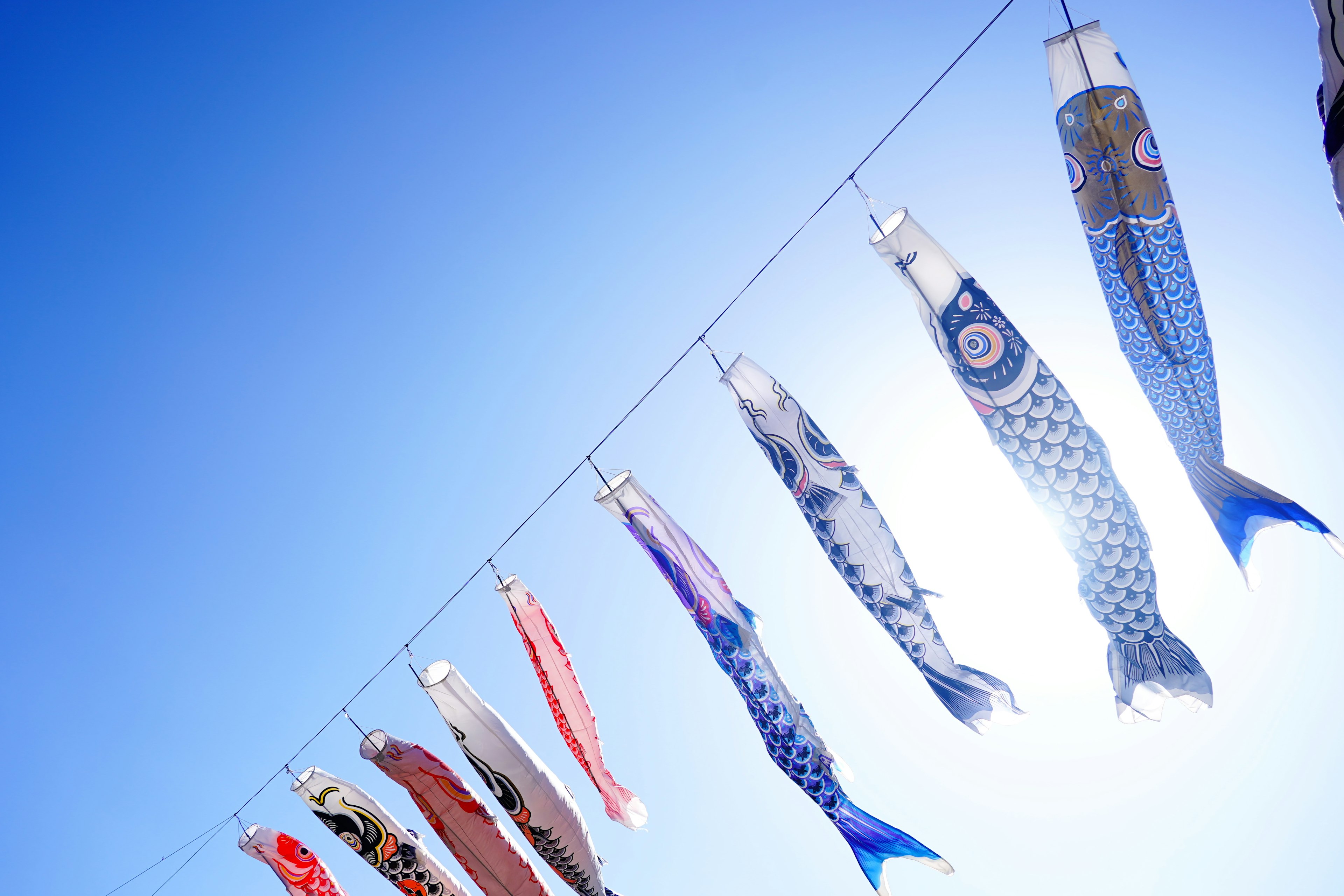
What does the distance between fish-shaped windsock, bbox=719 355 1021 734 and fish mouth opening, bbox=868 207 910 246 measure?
807 millimetres

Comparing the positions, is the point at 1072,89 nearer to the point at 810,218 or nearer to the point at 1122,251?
the point at 1122,251

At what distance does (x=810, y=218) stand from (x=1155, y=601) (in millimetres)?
2383

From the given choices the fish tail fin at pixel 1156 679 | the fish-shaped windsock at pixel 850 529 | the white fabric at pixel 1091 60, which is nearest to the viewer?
the white fabric at pixel 1091 60

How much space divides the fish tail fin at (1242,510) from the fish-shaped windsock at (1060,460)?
30cm

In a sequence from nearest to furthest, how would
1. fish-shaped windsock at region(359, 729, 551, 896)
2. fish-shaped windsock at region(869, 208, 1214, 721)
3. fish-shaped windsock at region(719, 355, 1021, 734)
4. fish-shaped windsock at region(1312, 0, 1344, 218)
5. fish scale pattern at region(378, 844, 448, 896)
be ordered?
fish-shaped windsock at region(1312, 0, 1344, 218)
fish-shaped windsock at region(869, 208, 1214, 721)
fish-shaped windsock at region(719, 355, 1021, 734)
fish-shaped windsock at region(359, 729, 551, 896)
fish scale pattern at region(378, 844, 448, 896)

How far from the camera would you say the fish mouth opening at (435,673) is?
444 cm

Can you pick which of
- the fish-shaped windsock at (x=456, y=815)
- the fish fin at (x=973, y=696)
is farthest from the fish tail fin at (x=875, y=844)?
the fish-shaped windsock at (x=456, y=815)

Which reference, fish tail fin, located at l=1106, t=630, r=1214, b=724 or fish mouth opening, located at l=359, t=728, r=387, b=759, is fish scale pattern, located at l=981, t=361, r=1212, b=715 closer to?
fish tail fin, located at l=1106, t=630, r=1214, b=724

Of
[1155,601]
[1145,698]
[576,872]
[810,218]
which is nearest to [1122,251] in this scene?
[810,218]

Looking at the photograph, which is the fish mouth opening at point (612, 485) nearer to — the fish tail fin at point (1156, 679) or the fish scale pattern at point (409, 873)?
the fish tail fin at point (1156, 679)

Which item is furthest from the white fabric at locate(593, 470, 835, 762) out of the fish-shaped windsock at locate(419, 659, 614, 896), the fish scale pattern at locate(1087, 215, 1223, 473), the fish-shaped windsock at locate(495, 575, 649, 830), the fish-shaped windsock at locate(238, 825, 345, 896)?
the fish-shaped windsock at locate(238, 825, 345, 896)

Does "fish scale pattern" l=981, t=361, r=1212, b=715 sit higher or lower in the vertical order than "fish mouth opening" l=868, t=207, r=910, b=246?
lower

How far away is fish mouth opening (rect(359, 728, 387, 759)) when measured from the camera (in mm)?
4582

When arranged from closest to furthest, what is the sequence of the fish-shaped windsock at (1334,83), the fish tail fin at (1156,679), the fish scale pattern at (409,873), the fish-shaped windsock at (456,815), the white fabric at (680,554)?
the fish-shaped windsock at (1334,83) < the fish tail fin at (1156,679) < the white fabric at (680,554) < the fish-shaped windsock at (456,815) < the fish scale pattern at (409,873)
